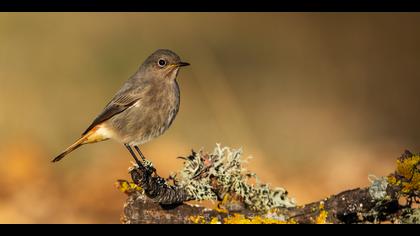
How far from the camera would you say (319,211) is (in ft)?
13.5

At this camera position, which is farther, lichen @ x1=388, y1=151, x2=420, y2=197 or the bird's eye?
the bird's eye

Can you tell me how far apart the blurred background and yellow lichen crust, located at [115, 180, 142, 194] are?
36 cm

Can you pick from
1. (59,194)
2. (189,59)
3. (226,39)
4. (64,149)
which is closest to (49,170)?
(59,194)

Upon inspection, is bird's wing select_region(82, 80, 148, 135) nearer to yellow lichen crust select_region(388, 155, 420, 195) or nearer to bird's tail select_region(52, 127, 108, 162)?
bird's tail select_region(52, 127, 108, 162)

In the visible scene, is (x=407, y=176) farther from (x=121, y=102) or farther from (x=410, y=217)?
(x=121, y=102)

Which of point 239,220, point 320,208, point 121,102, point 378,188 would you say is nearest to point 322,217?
point 320,208

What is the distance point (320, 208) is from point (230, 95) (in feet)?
14.2

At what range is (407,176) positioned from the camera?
13.4 ft

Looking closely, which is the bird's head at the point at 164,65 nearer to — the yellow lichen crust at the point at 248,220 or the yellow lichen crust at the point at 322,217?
the yellow lichen crust at the point at 248,220

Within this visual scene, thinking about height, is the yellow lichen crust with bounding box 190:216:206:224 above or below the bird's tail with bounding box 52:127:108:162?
below

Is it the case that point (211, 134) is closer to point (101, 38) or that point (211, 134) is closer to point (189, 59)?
point (189, 59)

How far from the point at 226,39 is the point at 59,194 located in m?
5.91

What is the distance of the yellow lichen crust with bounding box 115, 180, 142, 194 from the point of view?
4562 millimetres

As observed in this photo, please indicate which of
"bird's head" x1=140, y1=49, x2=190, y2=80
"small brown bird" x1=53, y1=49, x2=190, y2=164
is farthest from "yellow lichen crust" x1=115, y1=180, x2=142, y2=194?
"bird's head" x1=140, y1=49, x2=190, y2=80
